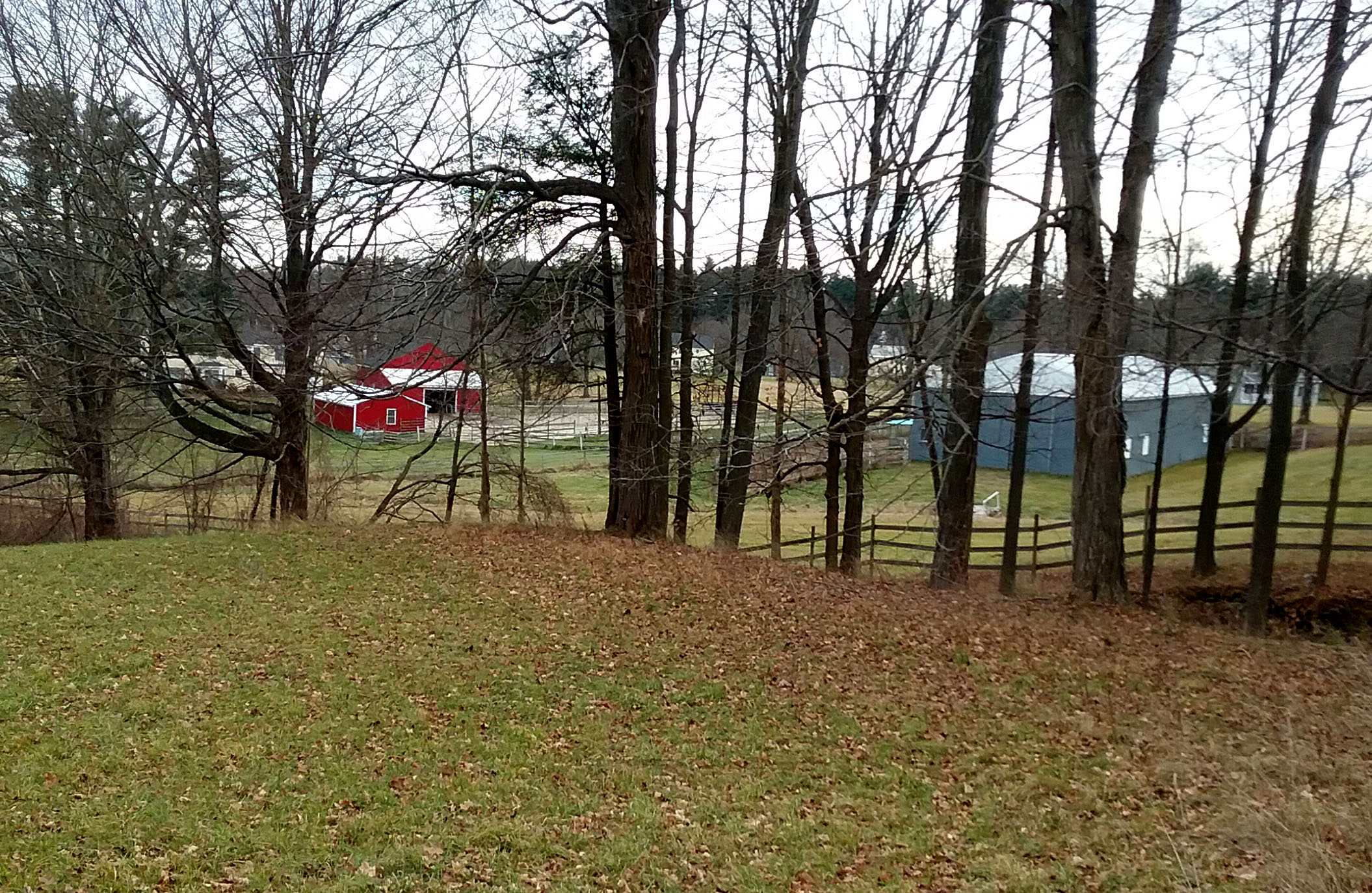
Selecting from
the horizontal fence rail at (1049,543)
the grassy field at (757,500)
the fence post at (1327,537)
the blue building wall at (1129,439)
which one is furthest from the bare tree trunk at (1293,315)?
the blue building wall at (1129,439)

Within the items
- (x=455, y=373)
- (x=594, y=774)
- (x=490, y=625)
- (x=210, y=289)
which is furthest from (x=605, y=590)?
(x=455, y=373)

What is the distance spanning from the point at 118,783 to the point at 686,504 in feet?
35.9

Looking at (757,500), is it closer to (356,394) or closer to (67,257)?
(356,394)

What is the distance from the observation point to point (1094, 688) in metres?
7.00

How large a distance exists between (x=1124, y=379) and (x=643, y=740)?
7.71 meters

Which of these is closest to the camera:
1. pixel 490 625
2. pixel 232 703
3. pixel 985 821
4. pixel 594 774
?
pixel 985 821

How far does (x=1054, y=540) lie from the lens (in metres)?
21.8

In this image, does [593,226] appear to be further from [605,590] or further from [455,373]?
[455,373]

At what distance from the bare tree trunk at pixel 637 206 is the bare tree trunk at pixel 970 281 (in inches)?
160

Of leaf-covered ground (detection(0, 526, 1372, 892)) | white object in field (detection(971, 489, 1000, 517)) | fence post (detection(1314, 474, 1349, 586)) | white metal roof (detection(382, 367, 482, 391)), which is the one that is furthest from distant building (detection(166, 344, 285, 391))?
white object in field (detection(971, 489, 1000, 517))

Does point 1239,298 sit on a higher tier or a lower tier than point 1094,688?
higher

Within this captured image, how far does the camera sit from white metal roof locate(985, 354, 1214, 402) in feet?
32.7

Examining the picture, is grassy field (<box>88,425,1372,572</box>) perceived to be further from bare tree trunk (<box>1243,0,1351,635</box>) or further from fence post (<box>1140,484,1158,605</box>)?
bare tree trunk (<box>1243,0,1351,635</box>)

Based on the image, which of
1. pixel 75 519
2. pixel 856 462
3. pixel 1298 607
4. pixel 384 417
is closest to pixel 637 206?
pixel 856 462
